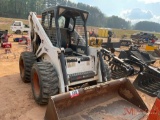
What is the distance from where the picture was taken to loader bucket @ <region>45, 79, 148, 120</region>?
146 inches

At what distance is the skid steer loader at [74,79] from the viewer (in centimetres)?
390

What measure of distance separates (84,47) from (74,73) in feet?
3.38

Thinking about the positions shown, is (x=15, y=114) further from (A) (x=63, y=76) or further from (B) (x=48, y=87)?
(A) (x=63, y=76)

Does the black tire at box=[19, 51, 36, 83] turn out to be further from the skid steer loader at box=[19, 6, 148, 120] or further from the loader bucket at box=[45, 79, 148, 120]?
the loader bucket at box=[45, 79, 148, 120]

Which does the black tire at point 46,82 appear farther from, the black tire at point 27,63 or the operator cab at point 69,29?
the black tire at point 27,63

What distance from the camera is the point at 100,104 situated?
4312 mm

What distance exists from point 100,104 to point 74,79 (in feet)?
2.86

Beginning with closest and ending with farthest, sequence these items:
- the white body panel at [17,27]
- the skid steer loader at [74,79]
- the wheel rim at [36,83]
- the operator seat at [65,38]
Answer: the skid steer loader at [74,79] < the wheel rim at [36,83] < the operator seat at [65,38] < the white body panel at [17,27]

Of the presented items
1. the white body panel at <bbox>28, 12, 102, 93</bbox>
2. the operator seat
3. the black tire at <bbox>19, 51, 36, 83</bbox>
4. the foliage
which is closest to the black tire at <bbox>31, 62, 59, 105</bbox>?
the white body panel at <bbox>28, 12, 102, 93</bbox>

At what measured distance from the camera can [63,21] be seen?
5.62m

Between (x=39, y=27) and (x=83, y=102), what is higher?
(x=39, y=27)

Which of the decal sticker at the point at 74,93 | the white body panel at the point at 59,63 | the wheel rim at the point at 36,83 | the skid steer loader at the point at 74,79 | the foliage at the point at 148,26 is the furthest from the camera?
the foliage at the point at 148,26

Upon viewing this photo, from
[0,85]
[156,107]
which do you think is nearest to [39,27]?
[0,85]

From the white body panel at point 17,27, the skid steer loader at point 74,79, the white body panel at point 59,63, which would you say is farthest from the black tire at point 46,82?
the white body panel at point 17,27
